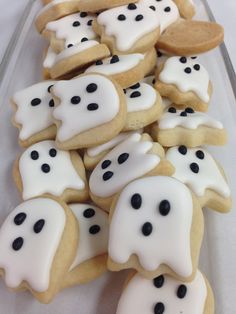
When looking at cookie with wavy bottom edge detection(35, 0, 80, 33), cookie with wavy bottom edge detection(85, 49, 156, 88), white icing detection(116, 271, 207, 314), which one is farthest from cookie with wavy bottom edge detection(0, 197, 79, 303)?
cookie with wavy bottom edge detection(35, 0, 80, 33)

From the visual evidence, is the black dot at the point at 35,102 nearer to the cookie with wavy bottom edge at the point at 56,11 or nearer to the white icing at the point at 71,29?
the white icing at the point at 71,29

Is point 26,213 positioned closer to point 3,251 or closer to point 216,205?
point 3,251

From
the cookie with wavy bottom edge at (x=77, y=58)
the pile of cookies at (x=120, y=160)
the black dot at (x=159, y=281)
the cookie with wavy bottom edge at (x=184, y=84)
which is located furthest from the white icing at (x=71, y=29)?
the black dot at (x=159, y=281)

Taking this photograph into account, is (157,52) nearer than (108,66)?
No

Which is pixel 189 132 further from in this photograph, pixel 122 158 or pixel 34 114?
pixel 34 114

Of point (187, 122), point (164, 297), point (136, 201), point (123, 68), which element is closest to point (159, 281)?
point (164, 297)

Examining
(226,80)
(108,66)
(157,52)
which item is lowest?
(226,80)

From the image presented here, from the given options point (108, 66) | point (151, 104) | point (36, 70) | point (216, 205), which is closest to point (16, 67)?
point (36, 70)
